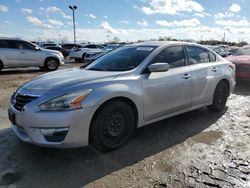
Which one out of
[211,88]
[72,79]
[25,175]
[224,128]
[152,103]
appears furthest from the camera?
[211,88]

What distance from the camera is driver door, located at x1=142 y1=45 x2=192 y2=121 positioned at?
4.20 meters

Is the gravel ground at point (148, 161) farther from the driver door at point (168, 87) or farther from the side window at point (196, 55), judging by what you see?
the side window at point (196, 55)

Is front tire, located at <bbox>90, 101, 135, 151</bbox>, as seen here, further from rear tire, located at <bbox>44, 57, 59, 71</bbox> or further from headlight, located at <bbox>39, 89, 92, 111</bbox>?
rear tire, located at <bbox>44, 57, 59, 71</bbox>

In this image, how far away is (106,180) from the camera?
10.5 ft

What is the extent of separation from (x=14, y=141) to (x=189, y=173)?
8.80 ft

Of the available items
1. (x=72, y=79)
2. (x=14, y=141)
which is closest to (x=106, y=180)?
(x=72, y=79)

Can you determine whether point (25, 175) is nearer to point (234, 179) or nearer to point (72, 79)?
point (72, 79)

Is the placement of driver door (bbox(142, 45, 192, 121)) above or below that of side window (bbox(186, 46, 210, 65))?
below

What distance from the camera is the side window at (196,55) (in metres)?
5.16

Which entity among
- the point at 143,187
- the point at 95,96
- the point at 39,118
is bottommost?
the point at 143,187

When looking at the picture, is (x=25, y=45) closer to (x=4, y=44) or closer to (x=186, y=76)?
(x=4, y=44)

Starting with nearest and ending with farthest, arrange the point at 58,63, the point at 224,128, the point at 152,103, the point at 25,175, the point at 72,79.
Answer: the point at 25,175 < the point at 72,79 < the point at 152,103 < the point at 224,128 < the point at 58,63

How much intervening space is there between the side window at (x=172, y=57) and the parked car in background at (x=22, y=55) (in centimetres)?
1006

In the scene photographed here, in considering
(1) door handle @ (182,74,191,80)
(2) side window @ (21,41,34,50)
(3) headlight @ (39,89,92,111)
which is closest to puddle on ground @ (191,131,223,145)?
(1) door handle @ (182,74,191,80)
